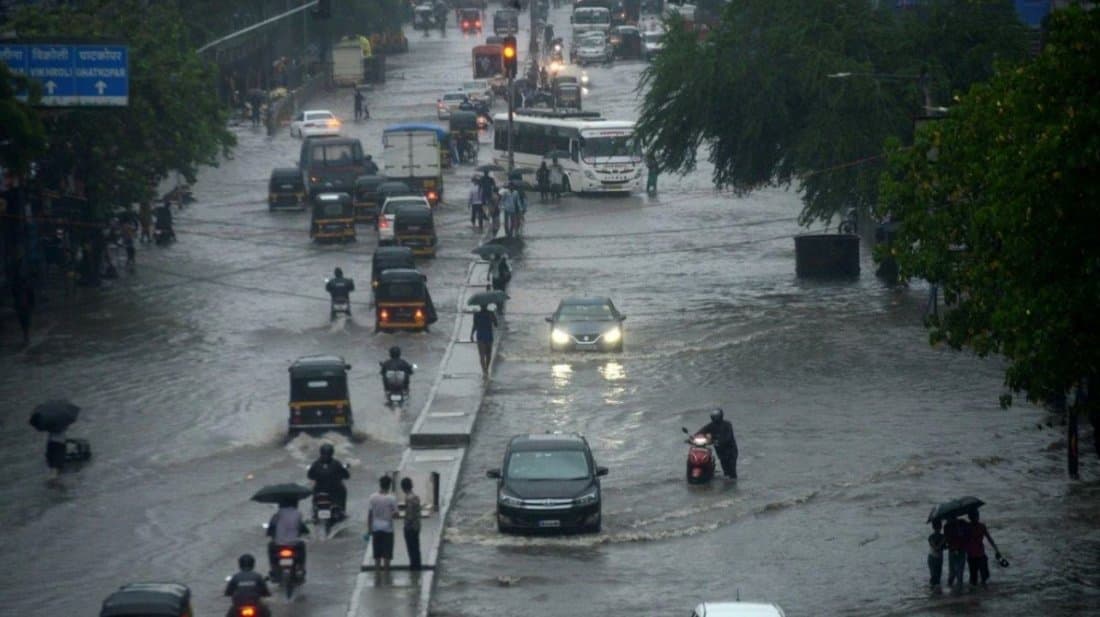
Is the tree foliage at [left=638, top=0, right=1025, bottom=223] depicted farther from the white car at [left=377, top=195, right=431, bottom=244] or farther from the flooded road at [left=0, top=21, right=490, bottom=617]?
the flooded road at [left=0, top=21, right=490, bottom=617]

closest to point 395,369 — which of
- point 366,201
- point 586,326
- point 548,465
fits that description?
point 586,326

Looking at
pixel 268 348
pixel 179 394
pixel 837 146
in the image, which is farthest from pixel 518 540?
pixel 837 146

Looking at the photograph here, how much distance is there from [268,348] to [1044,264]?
2567 centimetres

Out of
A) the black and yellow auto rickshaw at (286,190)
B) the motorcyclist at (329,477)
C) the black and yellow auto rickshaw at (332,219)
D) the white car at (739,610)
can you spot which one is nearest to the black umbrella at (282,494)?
the motorcyclist at (329,477)

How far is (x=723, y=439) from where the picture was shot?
1375 inches

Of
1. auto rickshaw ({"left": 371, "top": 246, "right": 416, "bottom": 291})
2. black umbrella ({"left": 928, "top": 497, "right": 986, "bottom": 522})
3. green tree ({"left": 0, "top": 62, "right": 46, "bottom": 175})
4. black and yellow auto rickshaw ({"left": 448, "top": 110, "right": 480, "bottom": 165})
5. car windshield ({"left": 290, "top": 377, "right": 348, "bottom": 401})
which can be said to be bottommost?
car windshield ({"left": 290, "top": 377, "right": 348, "bottom": 401})

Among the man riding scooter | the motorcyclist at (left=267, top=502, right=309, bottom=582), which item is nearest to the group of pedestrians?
the motorcyclist at (left=267, top=502, right=309, bottom=582)

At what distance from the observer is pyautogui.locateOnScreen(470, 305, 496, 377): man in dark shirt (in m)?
43.3

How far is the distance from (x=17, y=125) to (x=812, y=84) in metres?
26.3

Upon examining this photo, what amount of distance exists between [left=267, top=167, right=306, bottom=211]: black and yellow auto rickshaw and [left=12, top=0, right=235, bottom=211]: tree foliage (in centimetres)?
871

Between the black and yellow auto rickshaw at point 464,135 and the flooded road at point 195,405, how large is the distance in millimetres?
12426

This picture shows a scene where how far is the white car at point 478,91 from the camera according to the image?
101 m

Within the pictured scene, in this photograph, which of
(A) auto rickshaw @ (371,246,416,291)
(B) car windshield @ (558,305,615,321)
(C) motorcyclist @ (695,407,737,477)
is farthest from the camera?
(A) auto rickshaw @ (371,246,416,291)

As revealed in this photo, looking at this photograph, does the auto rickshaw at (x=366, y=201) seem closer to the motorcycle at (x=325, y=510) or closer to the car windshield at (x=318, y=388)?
the car windshield at (x=318, y=388)
